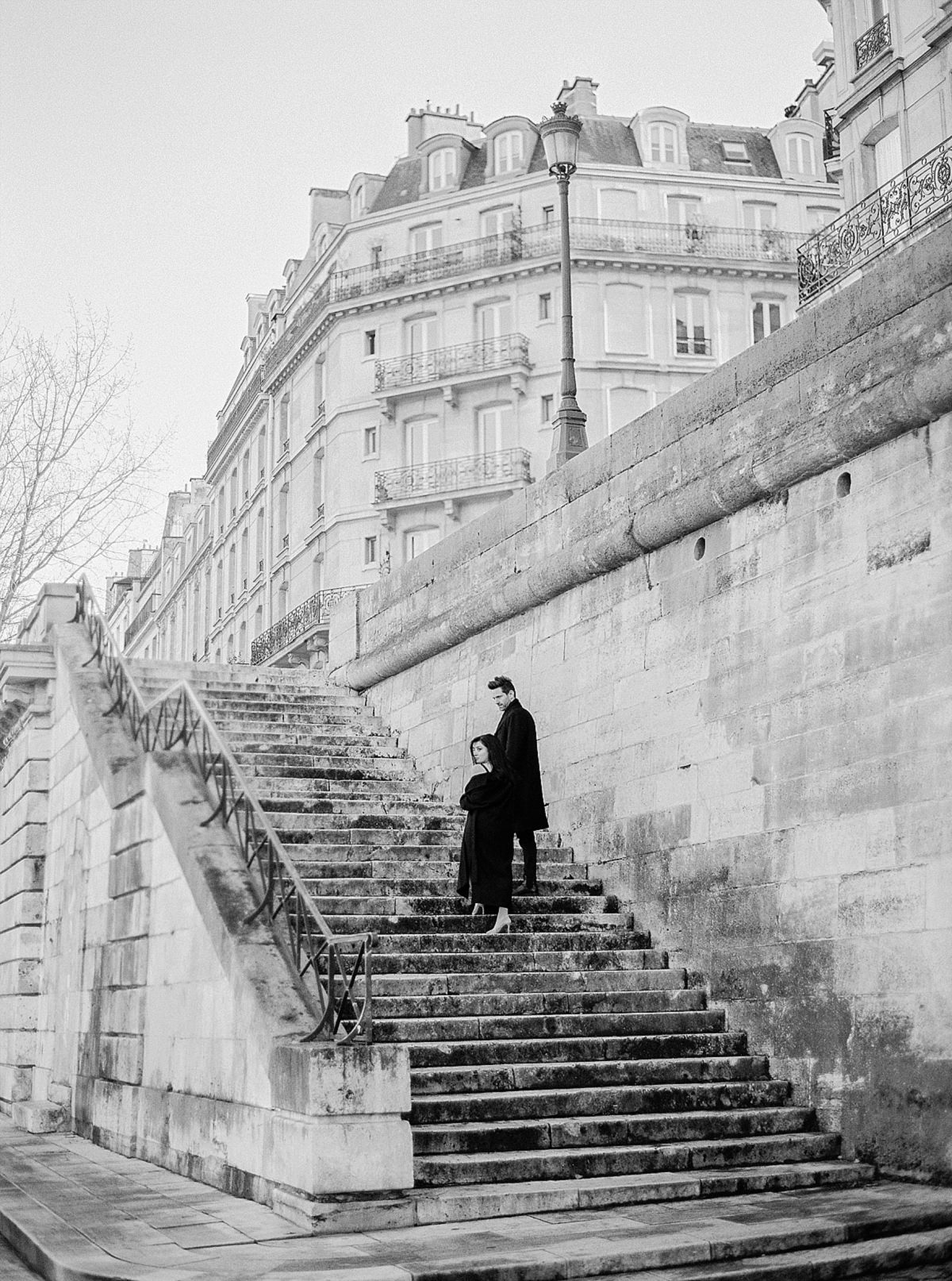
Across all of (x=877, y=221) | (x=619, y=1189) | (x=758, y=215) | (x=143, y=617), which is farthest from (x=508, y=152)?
(x=619, y=1189)

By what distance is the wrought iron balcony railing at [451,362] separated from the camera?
36.1m

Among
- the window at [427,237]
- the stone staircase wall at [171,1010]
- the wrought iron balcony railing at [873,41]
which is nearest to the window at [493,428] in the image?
the window at [427,237]

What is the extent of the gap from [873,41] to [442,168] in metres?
18.8

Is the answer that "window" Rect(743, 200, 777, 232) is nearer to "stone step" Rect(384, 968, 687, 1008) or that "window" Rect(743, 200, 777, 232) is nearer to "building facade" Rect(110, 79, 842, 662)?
"building facade" Rect(110, 79, 842, 662)

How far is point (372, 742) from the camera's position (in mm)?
14469

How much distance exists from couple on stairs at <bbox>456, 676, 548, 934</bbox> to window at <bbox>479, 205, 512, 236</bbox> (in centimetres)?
2910

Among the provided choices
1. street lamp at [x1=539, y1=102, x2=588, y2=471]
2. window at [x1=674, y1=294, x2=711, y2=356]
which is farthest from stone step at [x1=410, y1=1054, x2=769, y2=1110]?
window at [x1=674, y1=294, x2=711, y2=356]

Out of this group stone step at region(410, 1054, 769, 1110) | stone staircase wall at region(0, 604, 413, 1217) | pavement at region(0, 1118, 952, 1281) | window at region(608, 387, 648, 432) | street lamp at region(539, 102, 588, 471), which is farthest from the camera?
window at region(608, 387, 648, 432)

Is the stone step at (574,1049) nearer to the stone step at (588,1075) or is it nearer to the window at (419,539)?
the stone step at (588,1075)

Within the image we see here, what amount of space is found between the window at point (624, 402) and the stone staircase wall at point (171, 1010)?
23.4 m

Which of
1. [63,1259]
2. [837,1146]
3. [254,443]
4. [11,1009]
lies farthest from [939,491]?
[254,443]

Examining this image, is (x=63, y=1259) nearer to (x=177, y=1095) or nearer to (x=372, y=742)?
(x=177, y=1095)

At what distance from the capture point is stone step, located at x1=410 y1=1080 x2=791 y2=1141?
7371 mm

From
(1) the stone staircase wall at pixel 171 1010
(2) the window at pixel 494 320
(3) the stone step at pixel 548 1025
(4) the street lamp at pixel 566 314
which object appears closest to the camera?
(1) the stone staircase wall at pixel 171 1010
